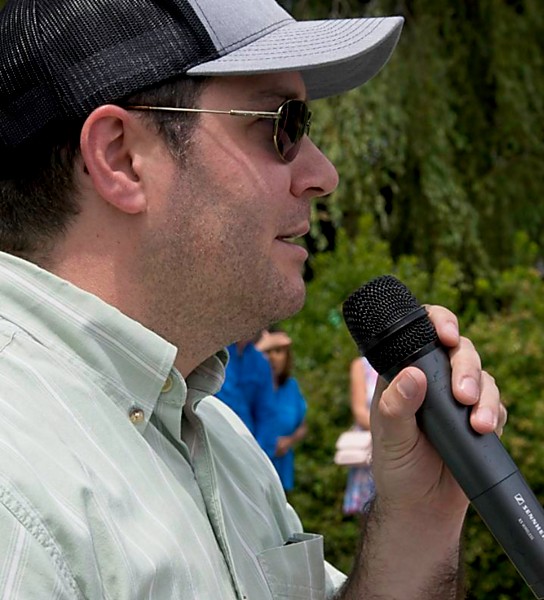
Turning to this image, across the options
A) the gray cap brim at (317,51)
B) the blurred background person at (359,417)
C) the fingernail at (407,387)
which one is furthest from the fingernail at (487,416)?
the blurred background person at (359,417)

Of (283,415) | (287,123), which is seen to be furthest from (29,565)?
(283,415)

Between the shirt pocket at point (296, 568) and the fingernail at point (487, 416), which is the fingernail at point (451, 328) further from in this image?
the shirt pocket at point (296, 568)

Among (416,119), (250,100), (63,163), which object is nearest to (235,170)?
(250,100)

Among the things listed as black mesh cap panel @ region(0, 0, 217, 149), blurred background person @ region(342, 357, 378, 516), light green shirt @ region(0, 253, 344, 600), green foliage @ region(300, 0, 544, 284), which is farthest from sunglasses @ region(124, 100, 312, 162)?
green foliage @ region(300, 0, 544, 284)

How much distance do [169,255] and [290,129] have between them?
31 centimetres

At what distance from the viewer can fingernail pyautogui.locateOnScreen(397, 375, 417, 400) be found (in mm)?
1608

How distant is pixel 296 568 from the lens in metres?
1.84

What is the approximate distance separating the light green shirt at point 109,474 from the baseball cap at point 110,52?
0.26m

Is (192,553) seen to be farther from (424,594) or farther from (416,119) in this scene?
(416,119)

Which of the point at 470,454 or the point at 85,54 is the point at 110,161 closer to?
the point at 85,54

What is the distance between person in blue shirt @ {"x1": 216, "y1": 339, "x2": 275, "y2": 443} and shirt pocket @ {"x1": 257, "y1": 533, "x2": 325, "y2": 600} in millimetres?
3575

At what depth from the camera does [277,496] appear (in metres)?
2.04

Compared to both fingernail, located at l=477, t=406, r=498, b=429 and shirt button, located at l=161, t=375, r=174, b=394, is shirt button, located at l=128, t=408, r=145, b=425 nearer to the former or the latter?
shirt button, located at l=161, t=375, r=174, b=394

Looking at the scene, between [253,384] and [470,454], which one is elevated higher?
[470,454]
